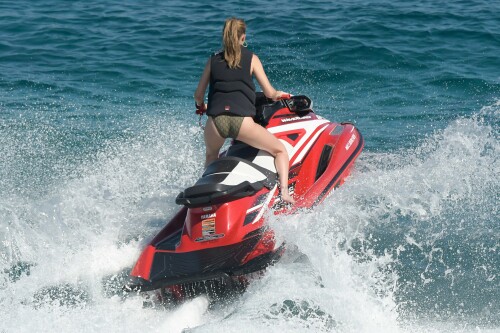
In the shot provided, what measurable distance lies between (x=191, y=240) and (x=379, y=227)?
2.06 m

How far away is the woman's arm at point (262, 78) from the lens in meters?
6.33

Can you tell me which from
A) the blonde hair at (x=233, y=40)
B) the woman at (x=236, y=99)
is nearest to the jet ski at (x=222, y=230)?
the woman at (x=236, y=99)

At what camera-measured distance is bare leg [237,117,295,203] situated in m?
6.31

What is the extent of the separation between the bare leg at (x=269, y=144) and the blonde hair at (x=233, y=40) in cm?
48

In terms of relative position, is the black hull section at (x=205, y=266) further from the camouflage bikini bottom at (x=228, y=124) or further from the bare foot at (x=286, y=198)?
the camouflage bikini bottom at (x=228, y=124)

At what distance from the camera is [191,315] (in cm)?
562

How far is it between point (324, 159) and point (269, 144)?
103 cm

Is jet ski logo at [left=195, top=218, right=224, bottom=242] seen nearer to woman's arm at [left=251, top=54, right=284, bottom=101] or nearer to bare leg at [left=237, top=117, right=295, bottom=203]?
bare leg at [left=237, top=117, right=295, bottom=203]

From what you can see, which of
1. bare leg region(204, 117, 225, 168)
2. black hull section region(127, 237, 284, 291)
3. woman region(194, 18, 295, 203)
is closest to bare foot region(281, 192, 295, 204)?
woman region(194, 18, 295, 203)

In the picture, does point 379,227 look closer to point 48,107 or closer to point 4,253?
point 4,253

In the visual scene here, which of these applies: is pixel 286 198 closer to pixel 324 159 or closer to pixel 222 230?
pixel 222 230

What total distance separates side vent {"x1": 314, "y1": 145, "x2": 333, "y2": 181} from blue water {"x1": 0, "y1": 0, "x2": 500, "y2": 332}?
11.6 inches

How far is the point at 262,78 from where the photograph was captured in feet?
21.1

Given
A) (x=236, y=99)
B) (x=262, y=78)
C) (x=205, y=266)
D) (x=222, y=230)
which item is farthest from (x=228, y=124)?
(x=205, y=266)
